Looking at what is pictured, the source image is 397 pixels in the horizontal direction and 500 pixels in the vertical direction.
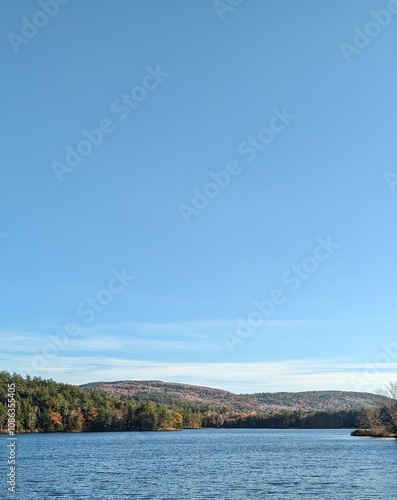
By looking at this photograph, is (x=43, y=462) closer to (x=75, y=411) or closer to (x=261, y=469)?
(x=261, y=469)

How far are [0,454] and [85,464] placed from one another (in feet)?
78.2

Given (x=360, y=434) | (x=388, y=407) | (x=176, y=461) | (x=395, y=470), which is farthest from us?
(x=360, y=434)

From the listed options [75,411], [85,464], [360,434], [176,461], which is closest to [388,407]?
[360,434]

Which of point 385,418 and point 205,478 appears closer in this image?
point 205,478

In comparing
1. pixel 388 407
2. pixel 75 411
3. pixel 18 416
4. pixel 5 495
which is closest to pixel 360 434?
pixel 388 407

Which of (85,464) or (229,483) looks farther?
(85,464)

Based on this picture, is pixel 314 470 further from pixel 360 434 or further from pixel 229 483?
pixel 360 434

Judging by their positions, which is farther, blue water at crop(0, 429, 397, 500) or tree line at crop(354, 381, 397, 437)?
tree line at crop(354, 381, 397, 437)

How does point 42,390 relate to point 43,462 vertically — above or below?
above

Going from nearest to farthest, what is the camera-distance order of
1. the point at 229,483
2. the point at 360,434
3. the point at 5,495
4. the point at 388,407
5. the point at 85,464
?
the point at 5,495
the point at 229,483
the point at 85,464
the point at 388,407
the point at 360,434

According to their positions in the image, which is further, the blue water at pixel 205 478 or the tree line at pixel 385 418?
the tree line at pixel 385 418

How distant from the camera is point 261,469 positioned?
71.9m

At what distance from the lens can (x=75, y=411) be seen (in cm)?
19562

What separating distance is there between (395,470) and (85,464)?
39.6m
